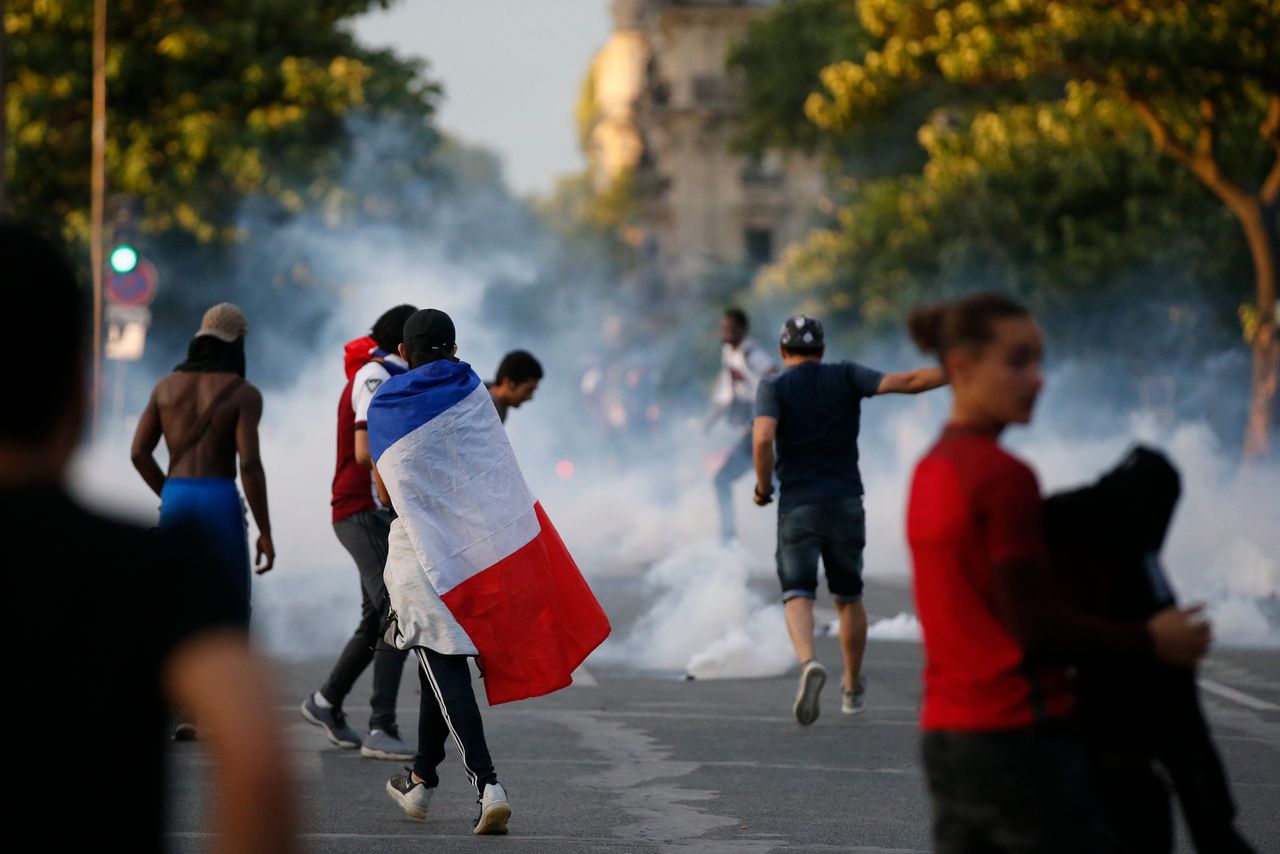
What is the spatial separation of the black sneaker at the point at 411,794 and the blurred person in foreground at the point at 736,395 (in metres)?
8.98

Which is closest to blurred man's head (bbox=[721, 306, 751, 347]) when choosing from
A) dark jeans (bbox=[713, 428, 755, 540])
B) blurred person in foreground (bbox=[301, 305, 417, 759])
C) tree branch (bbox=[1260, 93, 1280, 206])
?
dark jeans (bbox=[713, 428, 755, 540])

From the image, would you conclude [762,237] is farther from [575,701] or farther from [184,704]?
[184,704]

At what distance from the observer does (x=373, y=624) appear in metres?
8.89

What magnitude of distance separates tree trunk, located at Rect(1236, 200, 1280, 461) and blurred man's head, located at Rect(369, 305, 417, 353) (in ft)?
58.1

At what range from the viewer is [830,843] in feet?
22.6

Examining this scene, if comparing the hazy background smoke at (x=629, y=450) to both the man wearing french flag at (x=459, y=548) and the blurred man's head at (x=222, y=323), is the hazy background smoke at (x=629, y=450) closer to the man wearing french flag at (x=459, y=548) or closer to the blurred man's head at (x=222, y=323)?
the man wearing french flag at (x=459, y=548)

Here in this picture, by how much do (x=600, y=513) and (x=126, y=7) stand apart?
469 inches

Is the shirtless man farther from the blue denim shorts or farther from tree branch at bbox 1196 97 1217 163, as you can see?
tree branch at bbox 1196 97 1217 163

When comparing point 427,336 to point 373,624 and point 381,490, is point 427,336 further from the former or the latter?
point 373,624

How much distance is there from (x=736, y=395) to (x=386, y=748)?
29.2ft

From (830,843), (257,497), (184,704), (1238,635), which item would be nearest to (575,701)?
(257,497)

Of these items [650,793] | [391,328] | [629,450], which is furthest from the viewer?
[629,450]

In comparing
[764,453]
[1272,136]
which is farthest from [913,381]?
[1272,136]

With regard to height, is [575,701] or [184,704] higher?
[184,704]
